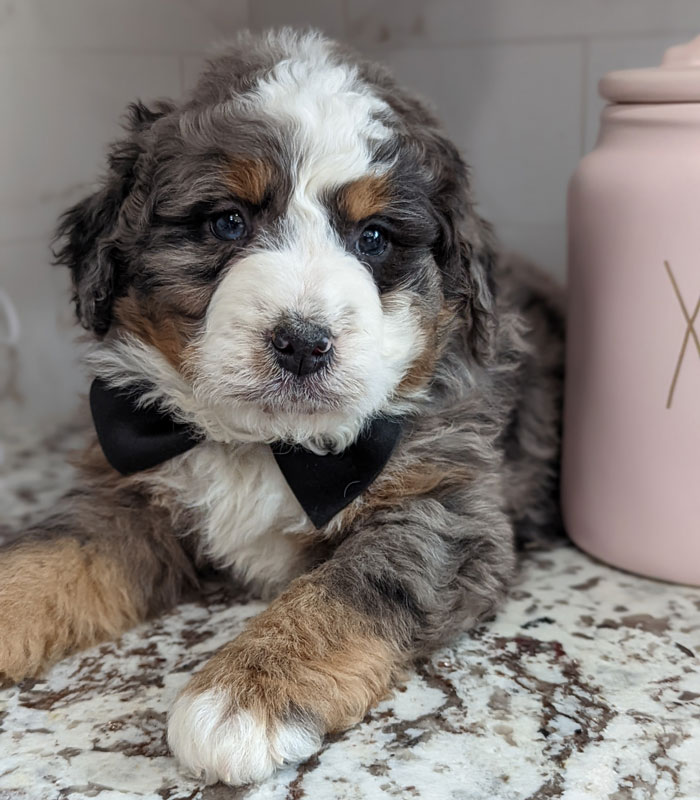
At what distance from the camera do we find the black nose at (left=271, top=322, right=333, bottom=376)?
1856 millimetres

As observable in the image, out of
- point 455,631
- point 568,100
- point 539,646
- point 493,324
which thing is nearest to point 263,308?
point 493,324

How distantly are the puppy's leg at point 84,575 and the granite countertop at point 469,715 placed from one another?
0.18ft

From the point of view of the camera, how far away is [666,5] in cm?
320

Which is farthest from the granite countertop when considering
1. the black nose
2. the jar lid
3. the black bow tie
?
the jar lid

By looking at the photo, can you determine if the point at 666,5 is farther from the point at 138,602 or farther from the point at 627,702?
the point at 138,602

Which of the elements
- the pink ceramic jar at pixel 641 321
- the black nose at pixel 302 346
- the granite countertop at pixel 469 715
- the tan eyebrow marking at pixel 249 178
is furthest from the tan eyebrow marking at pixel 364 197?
the granite countertop at pixel 469 715

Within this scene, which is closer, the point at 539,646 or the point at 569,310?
the point at 539,646

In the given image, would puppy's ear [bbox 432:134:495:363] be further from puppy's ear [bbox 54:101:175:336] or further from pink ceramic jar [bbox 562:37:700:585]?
puppy's ear [bbox 54:101:175:336]

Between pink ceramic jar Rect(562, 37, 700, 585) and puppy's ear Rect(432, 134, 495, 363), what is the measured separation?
0.29 metres

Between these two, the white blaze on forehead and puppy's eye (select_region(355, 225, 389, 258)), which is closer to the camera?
the white blaze on forehead

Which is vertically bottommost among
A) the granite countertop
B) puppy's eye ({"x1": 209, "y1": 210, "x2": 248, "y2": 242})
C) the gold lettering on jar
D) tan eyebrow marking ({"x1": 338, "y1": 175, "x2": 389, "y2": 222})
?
the granite countertop

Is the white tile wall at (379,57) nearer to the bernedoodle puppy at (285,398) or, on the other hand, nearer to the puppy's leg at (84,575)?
the bernedoodle puppy at (285,398)

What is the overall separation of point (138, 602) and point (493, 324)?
111 cm

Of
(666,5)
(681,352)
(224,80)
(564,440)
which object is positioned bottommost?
(564,440)
